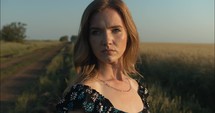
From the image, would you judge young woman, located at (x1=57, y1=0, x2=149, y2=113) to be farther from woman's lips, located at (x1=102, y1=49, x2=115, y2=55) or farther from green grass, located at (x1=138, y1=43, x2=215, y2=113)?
green grass, located at (x1=138, y1=43, x2=215, y2=113)

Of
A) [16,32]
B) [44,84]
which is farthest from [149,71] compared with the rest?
[16,32]

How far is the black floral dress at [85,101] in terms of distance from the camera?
1794 millimetres

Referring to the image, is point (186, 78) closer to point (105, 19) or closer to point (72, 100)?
point (105, 19)

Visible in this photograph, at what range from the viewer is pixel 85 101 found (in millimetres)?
1791

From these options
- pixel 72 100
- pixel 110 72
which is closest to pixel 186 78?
pixel 110 72

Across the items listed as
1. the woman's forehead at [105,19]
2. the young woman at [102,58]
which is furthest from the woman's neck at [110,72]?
the woman's forehead at [105,19]

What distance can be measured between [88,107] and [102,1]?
55 centimetres

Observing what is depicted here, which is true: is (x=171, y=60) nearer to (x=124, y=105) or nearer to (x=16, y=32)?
(x=124, y=105)

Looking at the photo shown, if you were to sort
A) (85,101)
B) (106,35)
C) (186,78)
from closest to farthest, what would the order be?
1. (85,101)
2. (106,35)
3. (186,78)

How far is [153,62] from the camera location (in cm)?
1482

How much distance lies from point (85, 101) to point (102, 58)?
11.1 inches

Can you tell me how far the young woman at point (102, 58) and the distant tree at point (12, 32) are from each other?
86634 mm

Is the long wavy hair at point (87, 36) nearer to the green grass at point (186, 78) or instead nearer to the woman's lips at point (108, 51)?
the woman's lips at point (108, 51)

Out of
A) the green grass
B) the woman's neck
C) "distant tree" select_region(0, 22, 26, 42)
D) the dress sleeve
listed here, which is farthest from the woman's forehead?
"distant tree" select_region(0, 22, 26, 42)
